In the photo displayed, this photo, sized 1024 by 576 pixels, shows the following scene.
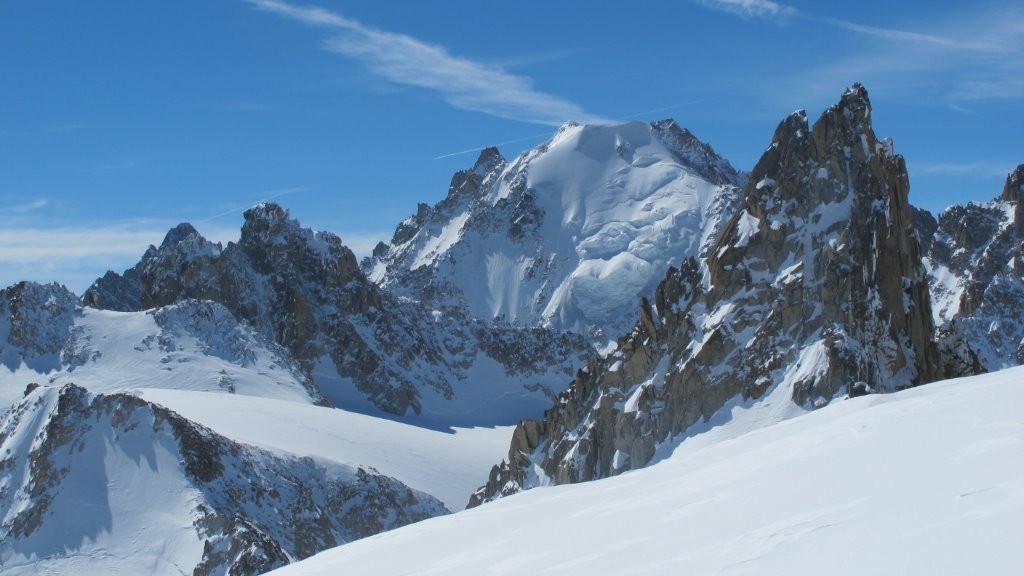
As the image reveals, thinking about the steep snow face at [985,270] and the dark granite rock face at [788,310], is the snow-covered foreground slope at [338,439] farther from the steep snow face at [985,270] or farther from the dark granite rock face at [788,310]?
the steep snow face at [985,270]

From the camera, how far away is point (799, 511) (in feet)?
39.9

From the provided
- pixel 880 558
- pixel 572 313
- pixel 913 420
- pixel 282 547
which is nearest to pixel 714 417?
pixel 282 547

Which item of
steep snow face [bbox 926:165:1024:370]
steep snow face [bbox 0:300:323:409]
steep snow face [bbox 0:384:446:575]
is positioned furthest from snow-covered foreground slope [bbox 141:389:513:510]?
steep snow face [bbox 926:165:1024:370]

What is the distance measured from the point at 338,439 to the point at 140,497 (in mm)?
26172

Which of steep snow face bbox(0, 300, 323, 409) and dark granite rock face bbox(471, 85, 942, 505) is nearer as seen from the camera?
dark granite rock face bbox(471, 85, 942, 505)

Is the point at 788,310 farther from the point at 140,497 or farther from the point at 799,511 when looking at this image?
the point at 799,511

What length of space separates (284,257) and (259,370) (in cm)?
4219

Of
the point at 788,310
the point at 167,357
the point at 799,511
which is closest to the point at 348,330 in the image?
the point at 167,357

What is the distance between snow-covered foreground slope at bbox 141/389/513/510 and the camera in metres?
75.1

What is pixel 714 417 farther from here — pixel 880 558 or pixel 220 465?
pixel 880 558

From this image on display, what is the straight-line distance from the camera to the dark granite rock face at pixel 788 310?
164ft

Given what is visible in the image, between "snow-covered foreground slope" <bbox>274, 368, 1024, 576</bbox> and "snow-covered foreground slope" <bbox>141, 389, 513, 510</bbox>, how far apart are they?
172 ft

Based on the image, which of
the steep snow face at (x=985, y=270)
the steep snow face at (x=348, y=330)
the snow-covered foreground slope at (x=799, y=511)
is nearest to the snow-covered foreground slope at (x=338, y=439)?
the steep snow face at (x=348, y=330)

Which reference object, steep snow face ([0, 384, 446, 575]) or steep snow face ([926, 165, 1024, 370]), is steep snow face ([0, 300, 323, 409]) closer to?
steep snow face ([0, 384, 446, 575])
